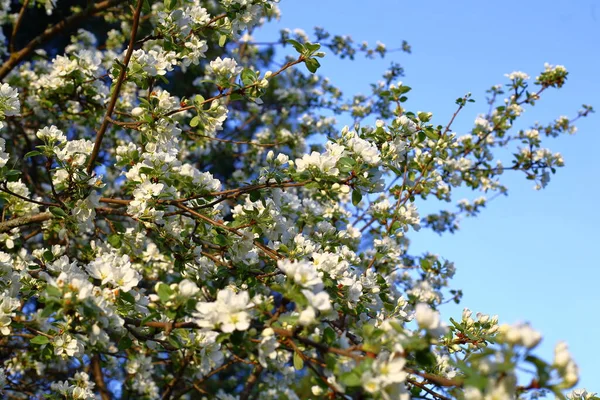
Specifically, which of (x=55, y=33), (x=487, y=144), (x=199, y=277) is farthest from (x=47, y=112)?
(x=487, y=144)

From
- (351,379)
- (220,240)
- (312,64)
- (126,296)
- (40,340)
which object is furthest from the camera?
(312,64)

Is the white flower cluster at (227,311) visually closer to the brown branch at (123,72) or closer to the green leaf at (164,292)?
the green leaf at (164,292)

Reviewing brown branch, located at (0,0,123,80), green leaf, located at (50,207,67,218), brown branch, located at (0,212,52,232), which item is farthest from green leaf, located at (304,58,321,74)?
brown branch, located at (0,0,123,80)

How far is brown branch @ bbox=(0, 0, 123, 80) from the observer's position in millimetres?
4173

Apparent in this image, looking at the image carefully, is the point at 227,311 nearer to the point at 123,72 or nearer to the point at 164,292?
the point at 164,292

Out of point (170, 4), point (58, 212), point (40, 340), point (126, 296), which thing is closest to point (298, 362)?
point (126, 296)

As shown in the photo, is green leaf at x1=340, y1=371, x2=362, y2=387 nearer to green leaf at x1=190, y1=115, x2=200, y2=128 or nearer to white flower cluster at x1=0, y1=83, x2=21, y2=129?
→ green leaf at x1=190, y1=115, x2=200, y2=128

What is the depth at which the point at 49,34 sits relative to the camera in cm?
436

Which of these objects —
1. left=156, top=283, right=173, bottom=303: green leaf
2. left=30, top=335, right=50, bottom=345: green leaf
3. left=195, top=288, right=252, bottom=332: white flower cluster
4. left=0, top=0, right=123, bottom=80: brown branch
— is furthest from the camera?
left=0, top=0, right=123, bottom=80: brown branch

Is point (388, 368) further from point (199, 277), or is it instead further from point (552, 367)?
point (199, 277)

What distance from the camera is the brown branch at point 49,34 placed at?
13.7 ft

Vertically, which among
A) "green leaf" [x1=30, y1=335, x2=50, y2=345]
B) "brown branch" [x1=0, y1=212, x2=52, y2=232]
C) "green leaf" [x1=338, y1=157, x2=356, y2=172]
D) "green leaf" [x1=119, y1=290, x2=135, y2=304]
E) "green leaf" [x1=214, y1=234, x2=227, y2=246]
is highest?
"brown branch" [x1=0, y1=212, x2=52, y2=232]

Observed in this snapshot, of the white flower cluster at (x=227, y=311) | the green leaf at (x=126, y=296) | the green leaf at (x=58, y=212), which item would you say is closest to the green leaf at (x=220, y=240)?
the green leaf at (x=126, y=296)

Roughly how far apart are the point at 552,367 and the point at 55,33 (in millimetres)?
4333
